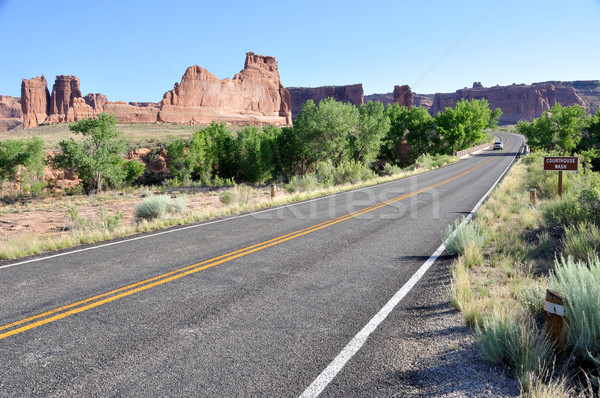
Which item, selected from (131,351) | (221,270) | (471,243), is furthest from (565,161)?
(131,351)

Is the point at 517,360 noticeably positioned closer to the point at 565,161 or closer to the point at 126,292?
the point at 126,292

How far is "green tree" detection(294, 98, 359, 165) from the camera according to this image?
37906mm

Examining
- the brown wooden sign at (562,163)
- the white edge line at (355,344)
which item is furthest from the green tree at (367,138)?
the white edge line at (355,344)

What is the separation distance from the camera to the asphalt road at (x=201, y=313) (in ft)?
9.94

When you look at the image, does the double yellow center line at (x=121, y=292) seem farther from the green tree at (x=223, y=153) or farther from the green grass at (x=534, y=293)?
the green tree at (x=223, y=153)

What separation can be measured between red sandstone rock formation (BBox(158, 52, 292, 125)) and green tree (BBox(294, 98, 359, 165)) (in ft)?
244

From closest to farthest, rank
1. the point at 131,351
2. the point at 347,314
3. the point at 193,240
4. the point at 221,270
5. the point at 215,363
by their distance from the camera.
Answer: the point at 215,363, the point at 131,351, the point at 347,314, the point at 221,270, the point at 193,240

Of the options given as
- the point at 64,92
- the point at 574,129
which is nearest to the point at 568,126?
the point at 574,129

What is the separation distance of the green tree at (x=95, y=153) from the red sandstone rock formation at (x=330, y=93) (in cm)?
14102

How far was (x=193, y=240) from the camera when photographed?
8375 millimetres

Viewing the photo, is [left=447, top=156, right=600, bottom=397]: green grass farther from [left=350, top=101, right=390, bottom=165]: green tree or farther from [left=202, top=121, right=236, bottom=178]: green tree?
[left=202, top=121, right=236, bottom=178]: green tree

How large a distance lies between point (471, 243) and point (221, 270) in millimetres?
4815

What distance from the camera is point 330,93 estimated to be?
17800 cm

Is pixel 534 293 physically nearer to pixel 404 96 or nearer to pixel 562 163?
pixel 562 163
